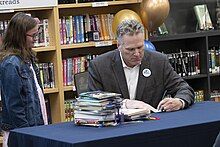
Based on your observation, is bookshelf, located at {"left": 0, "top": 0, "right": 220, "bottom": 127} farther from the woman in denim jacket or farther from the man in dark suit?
the man in dark suit

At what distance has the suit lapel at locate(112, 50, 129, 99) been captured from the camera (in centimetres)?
400

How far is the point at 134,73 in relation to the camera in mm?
4078

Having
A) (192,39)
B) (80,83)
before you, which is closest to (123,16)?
(80,83)

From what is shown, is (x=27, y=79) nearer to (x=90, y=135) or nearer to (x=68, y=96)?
(x=90, y=135)

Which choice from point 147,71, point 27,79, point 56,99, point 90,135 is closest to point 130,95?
point 147,71

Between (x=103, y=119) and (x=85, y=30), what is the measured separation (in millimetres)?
3090

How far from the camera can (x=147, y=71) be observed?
4066mm

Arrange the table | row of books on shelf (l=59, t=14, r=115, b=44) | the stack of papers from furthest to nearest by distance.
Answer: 1. row of books on shelf (l=59, t=14, r=115, b=44)
2. the stack of papers
3. the table

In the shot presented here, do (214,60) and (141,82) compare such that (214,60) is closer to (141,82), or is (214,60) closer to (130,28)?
(141,82)

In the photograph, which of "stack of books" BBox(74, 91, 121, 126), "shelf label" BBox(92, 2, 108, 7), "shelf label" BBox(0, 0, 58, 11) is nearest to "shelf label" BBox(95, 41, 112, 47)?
"shelf label" BBox(92, 2, 108, 7)

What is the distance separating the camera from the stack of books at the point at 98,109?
3240 millimetres

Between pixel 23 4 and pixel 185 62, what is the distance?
2212 mm

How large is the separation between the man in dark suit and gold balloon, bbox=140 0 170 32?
6.24 ft

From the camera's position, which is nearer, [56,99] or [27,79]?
[27,79]
